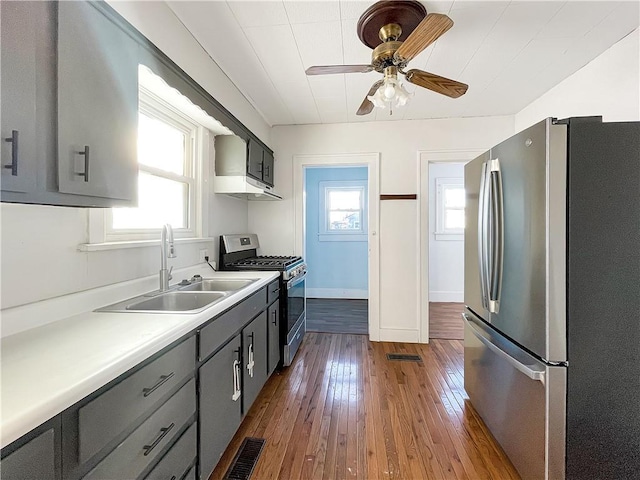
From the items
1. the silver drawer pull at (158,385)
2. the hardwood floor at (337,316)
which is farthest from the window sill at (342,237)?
the silver drawer pull at (158,385)

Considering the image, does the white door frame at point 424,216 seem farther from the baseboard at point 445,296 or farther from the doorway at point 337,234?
the baseboard at point 445,296

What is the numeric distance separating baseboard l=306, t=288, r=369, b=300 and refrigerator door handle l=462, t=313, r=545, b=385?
343 cm

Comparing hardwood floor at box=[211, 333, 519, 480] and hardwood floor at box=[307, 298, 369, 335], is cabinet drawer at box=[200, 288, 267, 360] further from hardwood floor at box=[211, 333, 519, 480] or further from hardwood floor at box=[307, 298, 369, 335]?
hardwood floor at box=[307, 298, 369, 335]

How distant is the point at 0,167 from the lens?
801mm

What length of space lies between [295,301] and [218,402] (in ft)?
5.12

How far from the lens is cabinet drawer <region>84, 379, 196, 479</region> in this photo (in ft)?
2.88

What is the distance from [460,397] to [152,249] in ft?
7.94

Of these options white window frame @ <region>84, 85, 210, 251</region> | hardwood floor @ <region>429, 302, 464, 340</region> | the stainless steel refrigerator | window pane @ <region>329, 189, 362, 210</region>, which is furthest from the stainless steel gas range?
window pane @ <region>329, 189, 362, 210</region>

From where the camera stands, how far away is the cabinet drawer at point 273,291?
2.39 metres

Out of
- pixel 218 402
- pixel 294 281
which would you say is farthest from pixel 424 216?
pixel 218 402

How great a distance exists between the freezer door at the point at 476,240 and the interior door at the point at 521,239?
11 centimetres

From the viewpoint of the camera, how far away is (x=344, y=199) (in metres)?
5.52

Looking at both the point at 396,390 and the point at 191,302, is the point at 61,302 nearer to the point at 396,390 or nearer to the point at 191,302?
the point at 191,302

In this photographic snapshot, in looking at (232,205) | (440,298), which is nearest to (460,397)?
(232,205)
